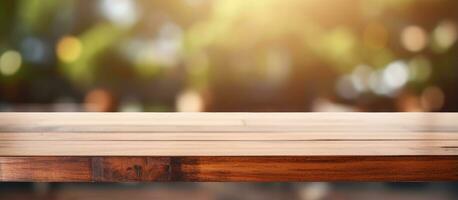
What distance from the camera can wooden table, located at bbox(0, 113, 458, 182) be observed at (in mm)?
600

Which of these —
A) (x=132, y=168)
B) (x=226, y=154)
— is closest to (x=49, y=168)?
(x=132, y=168)

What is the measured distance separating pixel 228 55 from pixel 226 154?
754 millimetres

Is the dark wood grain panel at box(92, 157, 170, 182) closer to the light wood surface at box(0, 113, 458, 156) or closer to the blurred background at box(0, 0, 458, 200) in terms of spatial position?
the light wood surface at box(0, 113, 458, 156)

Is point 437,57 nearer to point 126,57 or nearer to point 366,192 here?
point 366,192

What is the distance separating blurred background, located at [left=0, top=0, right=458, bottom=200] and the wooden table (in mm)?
562

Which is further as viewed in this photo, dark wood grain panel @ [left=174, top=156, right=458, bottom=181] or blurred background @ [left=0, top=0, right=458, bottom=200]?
blurred background @ [left=0, top=0, right=458, bottom=200]

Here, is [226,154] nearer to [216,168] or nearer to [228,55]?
[216,168]

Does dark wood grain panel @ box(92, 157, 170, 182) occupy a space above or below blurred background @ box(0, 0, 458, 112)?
below

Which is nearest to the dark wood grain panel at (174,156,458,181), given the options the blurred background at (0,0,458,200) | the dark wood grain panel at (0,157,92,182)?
the dark wood grain panel at (0,157,92,182)

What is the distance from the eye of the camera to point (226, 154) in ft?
1.99

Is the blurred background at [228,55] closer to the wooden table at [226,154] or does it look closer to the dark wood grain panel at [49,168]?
the wooden table at [226,154]

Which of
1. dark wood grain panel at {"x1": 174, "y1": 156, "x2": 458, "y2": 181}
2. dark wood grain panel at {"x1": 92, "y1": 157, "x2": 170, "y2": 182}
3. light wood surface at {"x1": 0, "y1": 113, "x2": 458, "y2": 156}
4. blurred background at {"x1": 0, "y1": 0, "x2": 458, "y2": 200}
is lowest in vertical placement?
dark wood grain panel at {"x1": 174, "y1": 156, "x2": 458, "y2": 181}

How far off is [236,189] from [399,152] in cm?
61

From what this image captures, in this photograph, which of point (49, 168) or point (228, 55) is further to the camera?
point (228, 55)
